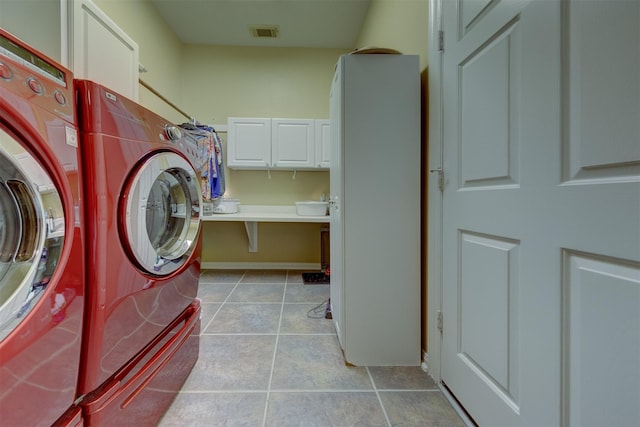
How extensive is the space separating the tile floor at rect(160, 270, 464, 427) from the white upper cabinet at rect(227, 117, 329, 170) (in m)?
1.71

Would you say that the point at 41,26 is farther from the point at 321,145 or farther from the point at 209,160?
the point at 321,145

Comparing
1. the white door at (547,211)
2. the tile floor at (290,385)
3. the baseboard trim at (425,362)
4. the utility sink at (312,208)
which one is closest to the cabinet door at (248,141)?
the utility sink at (312,208)

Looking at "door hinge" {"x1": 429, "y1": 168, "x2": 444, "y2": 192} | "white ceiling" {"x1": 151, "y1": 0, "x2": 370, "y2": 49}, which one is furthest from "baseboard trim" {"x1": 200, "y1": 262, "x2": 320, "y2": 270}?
"white ceiling" {"x1": 151, "y1": 0, "x2": 370, "y2": 49}

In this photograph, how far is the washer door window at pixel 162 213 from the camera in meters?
0.78

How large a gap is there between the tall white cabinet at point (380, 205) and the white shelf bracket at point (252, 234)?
202 centimetres

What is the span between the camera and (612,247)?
20.4 inches

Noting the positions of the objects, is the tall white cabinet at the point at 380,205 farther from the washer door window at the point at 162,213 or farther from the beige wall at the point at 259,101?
the beige wall at the point at 259,101

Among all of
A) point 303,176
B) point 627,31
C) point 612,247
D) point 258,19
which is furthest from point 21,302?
point 258,19

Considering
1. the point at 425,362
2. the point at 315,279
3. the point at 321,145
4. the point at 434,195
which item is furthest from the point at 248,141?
the point at 425,362

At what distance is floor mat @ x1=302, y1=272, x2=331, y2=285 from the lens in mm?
2646

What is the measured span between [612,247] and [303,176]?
9.20 ft

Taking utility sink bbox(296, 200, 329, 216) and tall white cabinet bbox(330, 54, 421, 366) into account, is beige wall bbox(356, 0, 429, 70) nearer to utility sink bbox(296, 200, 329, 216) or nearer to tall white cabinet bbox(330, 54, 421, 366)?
tall white cabinet bbox(330, 54, 421, 366)

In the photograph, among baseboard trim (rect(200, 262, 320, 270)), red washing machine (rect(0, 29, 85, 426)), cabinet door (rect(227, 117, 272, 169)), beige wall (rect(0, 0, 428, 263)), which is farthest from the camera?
baseboard trim (rect(200, 262, 320, 270))

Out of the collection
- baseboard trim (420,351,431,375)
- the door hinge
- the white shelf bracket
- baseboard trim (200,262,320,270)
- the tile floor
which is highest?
the door hinge
